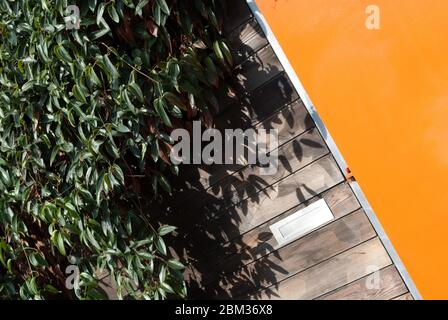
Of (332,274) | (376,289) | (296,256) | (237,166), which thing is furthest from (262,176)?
(376,289)

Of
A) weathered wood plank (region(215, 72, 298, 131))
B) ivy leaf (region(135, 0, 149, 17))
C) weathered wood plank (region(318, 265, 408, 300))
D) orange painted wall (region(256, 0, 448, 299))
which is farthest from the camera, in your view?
weathered wood plank (region(215, 72, 298, 131))

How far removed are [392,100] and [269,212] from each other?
810mm

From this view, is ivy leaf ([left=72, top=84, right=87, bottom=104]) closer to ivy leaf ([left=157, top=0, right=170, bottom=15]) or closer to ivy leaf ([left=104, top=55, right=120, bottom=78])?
ivy leaf ([left=104, top=55, right=120, bottom=78])

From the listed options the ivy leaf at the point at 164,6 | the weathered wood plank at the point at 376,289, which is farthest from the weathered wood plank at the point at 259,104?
the weathered wood plank at the point at 376,289

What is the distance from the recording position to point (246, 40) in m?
2.90

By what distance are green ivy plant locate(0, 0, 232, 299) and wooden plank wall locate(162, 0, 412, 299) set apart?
13 cm

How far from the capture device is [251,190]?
3.03 m

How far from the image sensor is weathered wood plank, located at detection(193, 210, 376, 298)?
2.82 metres

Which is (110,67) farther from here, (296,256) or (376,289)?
(376,289)

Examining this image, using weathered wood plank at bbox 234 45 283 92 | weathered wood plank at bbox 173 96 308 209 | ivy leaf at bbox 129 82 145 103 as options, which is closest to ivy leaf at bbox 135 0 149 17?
ivy leaf at bbox 129 82 145 103

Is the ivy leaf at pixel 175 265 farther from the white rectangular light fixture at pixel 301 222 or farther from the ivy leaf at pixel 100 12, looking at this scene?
the ivy leaf at pixel 100 12

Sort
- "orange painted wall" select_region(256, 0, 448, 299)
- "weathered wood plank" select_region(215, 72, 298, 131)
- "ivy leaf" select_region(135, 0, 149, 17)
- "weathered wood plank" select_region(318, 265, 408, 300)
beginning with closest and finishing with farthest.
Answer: "orange painted wall" select_region(256, 0, 448, 299)
"ivy leaf" select_region(135, 0, 149, 17)
"weathered wood plank" select_region(318, 265, 408, 300)
"weathered wood plank" select_region(215, 72, 298, 131)

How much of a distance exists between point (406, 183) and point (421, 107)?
29 cm
